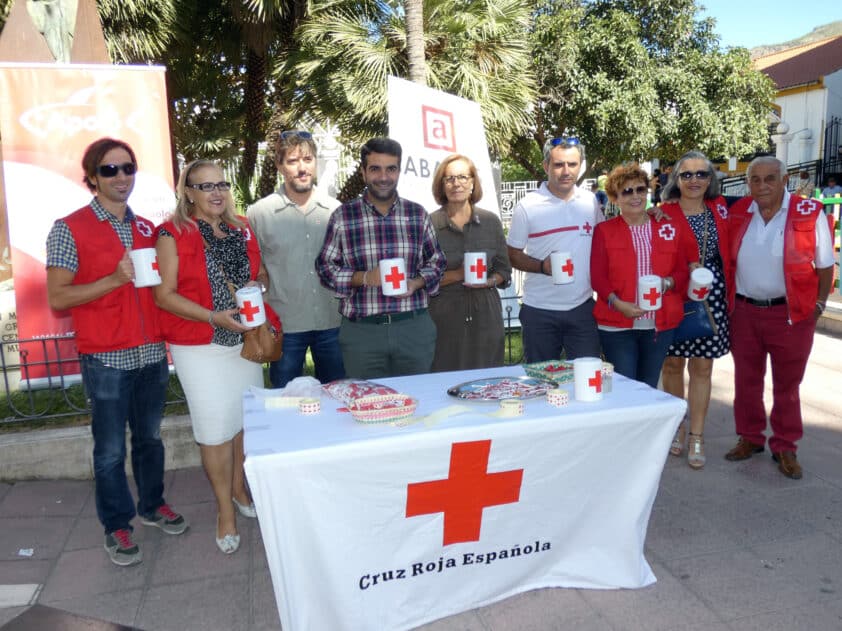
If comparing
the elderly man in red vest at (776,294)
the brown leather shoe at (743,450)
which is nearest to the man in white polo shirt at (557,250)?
the elderly man in red vest at (776,294)

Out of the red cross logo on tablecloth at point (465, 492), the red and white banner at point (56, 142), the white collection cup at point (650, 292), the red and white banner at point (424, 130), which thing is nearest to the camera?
the red cross logo on tablecloth at point (465, 492)

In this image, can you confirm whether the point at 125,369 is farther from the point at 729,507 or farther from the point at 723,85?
the point at 723,85

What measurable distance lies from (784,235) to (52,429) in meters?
4.20

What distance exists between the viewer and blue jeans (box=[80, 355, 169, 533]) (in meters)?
2.85

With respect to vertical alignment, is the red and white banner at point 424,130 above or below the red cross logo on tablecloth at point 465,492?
above

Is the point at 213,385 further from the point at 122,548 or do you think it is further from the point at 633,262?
the point at 633,262

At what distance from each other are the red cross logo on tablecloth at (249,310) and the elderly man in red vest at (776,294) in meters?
2.55

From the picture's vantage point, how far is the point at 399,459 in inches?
84.2

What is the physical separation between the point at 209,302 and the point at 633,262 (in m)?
1.97

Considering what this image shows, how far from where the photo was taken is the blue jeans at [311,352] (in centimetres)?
348

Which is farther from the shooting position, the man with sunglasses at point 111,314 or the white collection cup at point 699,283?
the white collection cup at point 699,283

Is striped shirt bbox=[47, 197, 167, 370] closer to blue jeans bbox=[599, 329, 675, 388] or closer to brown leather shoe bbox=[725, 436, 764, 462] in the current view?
blue jeans bbox=[599, 329, 675, 388]

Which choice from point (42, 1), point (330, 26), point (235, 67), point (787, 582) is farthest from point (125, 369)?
point (235, 67)

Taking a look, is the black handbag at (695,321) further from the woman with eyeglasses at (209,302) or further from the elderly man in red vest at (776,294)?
the woman with eyeglasses at (209,302)
